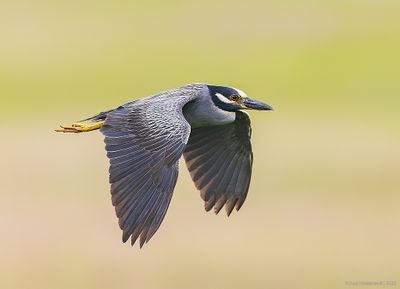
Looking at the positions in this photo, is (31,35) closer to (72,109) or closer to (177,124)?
(72,109)

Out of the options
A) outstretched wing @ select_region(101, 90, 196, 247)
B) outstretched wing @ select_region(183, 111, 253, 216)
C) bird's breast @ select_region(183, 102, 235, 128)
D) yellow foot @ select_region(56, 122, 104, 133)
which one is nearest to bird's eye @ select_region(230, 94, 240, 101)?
bird's breast @ select_region(183, 102, 235, 128)

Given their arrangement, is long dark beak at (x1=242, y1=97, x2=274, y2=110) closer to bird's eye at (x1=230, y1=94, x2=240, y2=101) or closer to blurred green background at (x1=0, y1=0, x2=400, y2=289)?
bird's eye at (x1=230, y1=94, x2=240, y2=101)

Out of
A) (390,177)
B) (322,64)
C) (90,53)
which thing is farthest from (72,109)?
(390,177)

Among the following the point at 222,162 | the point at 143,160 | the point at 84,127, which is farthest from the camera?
the point at 222,162

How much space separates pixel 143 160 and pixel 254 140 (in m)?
13.2

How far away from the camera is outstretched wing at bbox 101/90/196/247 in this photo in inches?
275

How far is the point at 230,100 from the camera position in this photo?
8781mm

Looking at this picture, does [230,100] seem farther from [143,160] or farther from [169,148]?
[143,160]

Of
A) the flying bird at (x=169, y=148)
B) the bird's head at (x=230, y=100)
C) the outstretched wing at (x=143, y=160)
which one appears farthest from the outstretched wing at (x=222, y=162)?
the outstretched wing at (x=143, y=160)

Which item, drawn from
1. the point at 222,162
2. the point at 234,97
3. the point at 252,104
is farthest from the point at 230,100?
the point at 222,162

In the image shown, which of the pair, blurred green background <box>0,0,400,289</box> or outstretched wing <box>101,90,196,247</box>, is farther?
blurred green background <box>0,0,400,289</box>

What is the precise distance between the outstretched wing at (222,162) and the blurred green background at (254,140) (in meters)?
1.09

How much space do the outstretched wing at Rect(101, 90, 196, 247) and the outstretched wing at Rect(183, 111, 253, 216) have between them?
4.28 feet

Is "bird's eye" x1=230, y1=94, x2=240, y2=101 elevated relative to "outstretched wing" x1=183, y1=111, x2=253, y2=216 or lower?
elevated
